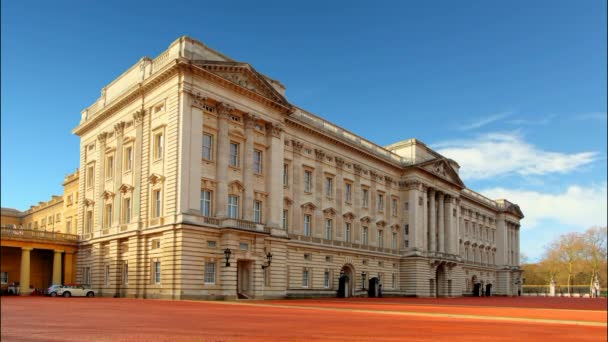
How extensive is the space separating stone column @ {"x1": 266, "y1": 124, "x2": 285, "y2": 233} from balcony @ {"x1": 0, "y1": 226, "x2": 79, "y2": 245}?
20334 mm

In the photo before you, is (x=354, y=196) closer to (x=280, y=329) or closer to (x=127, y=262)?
(x=127, y=262)

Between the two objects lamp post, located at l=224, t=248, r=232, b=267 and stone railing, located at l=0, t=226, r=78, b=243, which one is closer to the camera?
lamp post, located at l=224, t=248, r=232, b=267

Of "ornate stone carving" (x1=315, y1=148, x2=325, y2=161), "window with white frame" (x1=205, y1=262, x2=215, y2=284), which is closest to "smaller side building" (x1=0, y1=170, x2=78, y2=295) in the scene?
"window with white frame" (x1=205, y1=262, x2=215, y2=284)

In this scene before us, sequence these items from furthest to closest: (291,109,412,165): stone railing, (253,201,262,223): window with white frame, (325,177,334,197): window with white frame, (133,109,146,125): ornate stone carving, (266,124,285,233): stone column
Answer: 1. (325,177,334,197): window with white frame
2. (291,109,412,165): stone railing
3. (266,124,285,233): stone column
4. (253,201,262,223): window with white frame
5. (133,109,146,125): ornate stone carving

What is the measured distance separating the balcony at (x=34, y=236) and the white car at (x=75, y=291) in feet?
21.3

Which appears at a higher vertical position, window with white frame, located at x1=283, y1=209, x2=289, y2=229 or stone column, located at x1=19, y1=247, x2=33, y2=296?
window with white frame, located at x1=283, y1=209, x2=289, y2=229

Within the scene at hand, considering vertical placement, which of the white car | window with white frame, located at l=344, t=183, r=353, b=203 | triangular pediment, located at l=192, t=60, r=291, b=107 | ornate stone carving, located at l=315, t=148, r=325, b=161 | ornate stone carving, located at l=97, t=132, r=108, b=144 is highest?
triangular pediment, located at l=192, t=60, r=291, b=107

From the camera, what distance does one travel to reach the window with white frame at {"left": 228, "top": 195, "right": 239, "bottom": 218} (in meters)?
47.2

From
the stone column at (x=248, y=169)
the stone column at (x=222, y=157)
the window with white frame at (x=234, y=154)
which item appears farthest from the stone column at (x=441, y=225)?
the stone column at (x=222, y=157)

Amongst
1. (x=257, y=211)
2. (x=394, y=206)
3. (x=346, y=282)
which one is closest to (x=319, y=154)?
(x=257, y=211)

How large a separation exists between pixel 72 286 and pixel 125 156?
39.5ft

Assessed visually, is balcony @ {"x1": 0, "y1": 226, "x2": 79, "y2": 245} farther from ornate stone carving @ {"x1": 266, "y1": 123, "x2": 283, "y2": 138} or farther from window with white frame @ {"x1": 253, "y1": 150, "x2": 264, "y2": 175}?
ornate stone carving @ {"x1": 266, "y1": 123, "x2": 283, "y2": 138}

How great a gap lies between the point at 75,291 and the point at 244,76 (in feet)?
76.5

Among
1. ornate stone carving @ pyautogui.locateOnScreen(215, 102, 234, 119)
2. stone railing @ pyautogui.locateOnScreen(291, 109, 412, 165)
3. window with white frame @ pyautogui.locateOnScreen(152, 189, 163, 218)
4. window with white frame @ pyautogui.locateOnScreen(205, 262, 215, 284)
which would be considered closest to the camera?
window with white frame @ pyautogui.locateOnScreen(205, 262, 215, 284)
